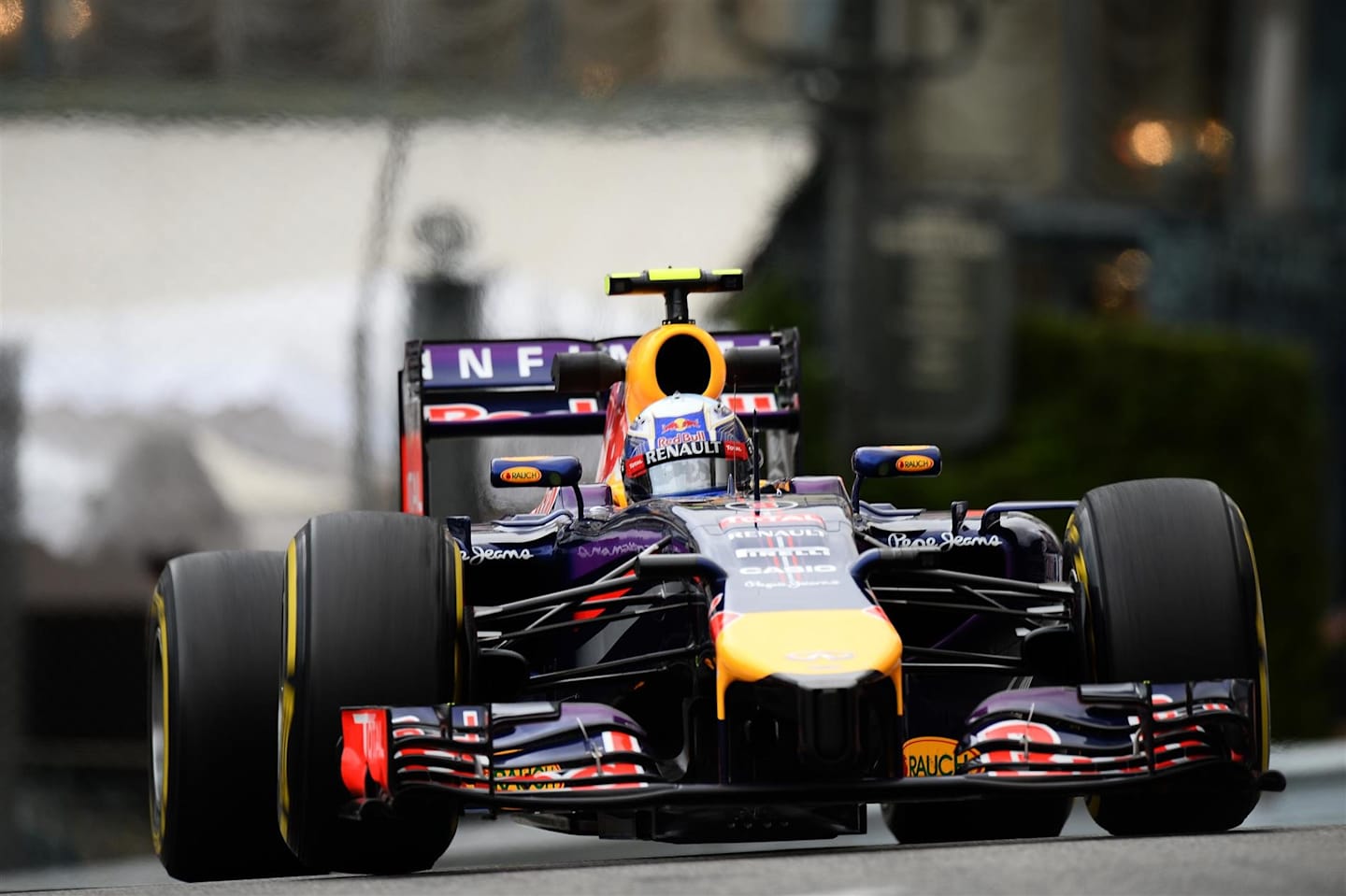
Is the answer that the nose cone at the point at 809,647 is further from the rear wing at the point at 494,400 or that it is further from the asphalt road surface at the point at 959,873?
the rear wing at the point at 494,400

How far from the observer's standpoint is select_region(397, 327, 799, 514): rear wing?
31.6ft

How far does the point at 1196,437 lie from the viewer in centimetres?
1969

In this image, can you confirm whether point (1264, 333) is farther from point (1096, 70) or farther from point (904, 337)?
point (904, 337)

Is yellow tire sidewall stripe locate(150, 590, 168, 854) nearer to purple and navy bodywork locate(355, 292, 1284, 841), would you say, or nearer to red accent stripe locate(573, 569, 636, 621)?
purple and navy bodywork locate(355, 292, 1284, 841)

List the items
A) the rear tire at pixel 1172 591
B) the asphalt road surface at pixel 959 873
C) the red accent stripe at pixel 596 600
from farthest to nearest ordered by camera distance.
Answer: the red accent stripe at pixel 596 600, the rear tire at pixel 1172 591, the asphalt road surface at pixel 959 873

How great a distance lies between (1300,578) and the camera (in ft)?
65.1

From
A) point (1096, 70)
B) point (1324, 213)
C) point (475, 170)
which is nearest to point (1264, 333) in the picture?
A: point (1324, 213)

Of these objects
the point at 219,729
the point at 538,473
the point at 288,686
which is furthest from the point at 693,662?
the point at 219,729

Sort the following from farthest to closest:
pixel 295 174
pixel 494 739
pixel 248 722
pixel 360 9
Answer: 1. pixel 360 9
2. pixel 295 174
3. pixel 248 722
4. pixel 494 739

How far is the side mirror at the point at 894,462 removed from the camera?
771cm

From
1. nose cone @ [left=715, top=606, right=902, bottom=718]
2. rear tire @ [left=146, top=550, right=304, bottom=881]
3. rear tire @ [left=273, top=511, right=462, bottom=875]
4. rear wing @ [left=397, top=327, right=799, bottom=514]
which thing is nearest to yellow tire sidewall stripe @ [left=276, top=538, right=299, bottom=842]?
rear tire @ [left=273, top=511, right=462, bottom=875]

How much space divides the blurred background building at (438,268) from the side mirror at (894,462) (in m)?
9.74

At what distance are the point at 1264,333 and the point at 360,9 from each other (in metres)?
9.09

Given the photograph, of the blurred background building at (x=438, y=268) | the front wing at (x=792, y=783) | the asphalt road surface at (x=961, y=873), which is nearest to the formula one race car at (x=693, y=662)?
the front wing at (x=792, y=783)
